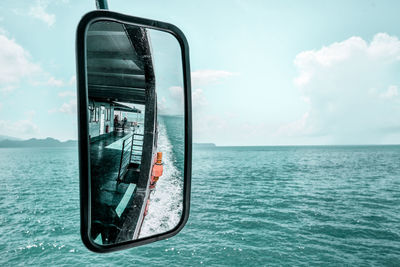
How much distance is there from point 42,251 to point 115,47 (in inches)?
949

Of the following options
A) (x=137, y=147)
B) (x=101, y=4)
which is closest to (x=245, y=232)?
(x=137, y=147)

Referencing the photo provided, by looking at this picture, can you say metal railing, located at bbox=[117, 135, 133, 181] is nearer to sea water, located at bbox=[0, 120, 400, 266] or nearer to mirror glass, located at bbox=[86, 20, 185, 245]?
mirror glass, located at bbox=[86, 20, 185, 245]

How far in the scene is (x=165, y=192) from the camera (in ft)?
4.68

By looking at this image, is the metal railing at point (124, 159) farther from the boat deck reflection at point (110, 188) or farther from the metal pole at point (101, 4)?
the metal pole at point (101, 4)

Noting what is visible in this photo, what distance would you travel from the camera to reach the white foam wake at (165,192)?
1241 millimetres

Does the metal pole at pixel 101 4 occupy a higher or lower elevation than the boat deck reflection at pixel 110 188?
higher

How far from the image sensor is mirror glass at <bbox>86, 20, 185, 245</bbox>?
1.14m

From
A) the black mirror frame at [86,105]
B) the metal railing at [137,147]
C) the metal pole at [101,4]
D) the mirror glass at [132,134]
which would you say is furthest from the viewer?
the metal railing at [137,147]

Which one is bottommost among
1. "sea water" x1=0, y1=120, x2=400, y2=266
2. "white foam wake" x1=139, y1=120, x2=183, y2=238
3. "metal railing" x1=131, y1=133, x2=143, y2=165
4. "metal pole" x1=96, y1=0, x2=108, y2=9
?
"sea water" x1=0, y1=120, x2=400, y2=266

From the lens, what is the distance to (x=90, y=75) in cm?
114

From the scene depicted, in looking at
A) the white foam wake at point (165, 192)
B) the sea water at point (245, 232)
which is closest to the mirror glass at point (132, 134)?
the white foam wake at point (165, 192)

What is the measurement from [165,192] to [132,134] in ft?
1.31

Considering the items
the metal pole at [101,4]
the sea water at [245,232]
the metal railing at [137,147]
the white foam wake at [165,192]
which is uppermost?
the metal pole at [101,4]

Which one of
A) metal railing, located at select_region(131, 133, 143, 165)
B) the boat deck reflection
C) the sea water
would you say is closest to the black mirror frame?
the boat deck reflection
